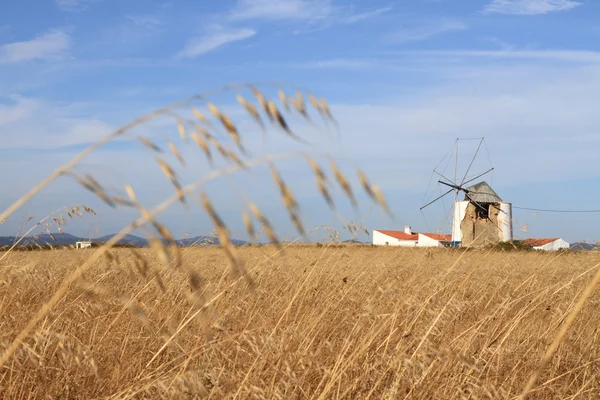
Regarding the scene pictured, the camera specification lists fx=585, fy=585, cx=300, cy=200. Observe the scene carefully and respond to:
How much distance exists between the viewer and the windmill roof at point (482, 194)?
51281mm

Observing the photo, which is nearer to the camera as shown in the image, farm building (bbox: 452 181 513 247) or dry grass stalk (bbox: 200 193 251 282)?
dry grass stalk (bbox: 200 193 251 282)

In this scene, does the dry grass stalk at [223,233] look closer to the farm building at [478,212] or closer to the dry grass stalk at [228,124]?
the dry grass stalk at [228,124]

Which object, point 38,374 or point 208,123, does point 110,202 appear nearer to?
point 208,123

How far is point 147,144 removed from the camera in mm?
1339

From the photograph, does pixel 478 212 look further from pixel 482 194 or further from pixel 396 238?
pixel 396 238

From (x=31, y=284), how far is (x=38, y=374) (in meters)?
2.24

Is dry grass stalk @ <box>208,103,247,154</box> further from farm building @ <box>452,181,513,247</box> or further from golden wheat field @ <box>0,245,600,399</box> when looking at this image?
A: farm building @ <box>452,181,513,247</box>

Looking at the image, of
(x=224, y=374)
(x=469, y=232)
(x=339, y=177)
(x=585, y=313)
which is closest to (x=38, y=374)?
(x=224, y=374)

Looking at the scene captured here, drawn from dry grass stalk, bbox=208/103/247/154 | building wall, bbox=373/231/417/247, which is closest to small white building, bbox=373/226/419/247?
building wall, bbox=373/231/417/247

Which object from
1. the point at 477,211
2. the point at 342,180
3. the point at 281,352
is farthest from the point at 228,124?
the point at 477,211

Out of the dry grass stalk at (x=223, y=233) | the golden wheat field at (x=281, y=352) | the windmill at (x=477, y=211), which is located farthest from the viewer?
the windmill at (x=477, y=211)

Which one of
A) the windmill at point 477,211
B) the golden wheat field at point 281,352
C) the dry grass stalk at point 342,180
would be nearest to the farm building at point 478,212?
the windmill at point 477,211

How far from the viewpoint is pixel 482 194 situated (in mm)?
52250

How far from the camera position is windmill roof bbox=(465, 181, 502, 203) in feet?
168
